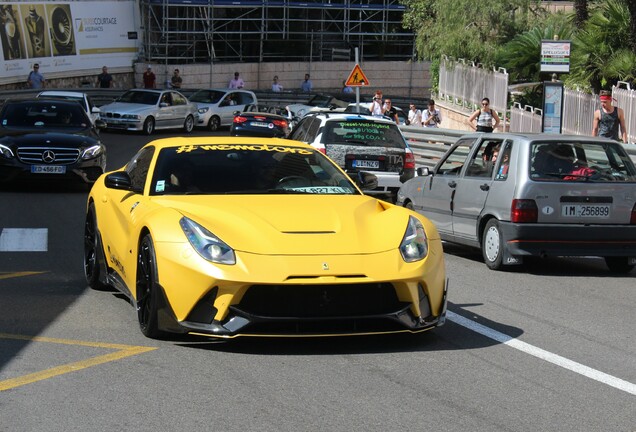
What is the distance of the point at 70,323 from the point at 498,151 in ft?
18.6

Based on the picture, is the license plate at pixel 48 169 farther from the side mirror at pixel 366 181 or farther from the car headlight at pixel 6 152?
the side mirror at pixel 366 181

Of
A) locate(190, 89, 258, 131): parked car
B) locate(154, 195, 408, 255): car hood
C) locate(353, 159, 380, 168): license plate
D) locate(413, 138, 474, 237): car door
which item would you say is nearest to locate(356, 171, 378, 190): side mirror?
locate(154, 195, 408, 255): car hood

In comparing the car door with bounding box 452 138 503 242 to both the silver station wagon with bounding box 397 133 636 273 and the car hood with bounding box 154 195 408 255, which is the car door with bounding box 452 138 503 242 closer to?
the silver station wagon with bounding box 397 133 636 273

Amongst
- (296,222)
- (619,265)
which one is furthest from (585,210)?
(296,222)

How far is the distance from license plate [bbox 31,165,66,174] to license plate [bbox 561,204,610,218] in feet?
32.2

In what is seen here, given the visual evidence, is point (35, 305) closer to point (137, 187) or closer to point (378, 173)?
point (137, 187)

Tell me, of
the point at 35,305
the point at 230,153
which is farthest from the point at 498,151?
the point at 35,305

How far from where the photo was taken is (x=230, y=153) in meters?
8.90

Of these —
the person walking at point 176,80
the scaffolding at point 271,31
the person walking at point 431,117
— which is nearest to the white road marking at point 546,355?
the person walking at point 431,117

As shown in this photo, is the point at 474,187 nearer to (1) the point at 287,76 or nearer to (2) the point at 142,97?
(2) the point at 142,97

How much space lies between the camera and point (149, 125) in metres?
37.8

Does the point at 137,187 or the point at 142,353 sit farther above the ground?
the point at 137,187

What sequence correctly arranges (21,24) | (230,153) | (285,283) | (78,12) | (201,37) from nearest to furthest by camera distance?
(285,283), (230,153), (21,24), (78,12), (201,37)

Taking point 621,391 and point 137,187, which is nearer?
point 621,391
